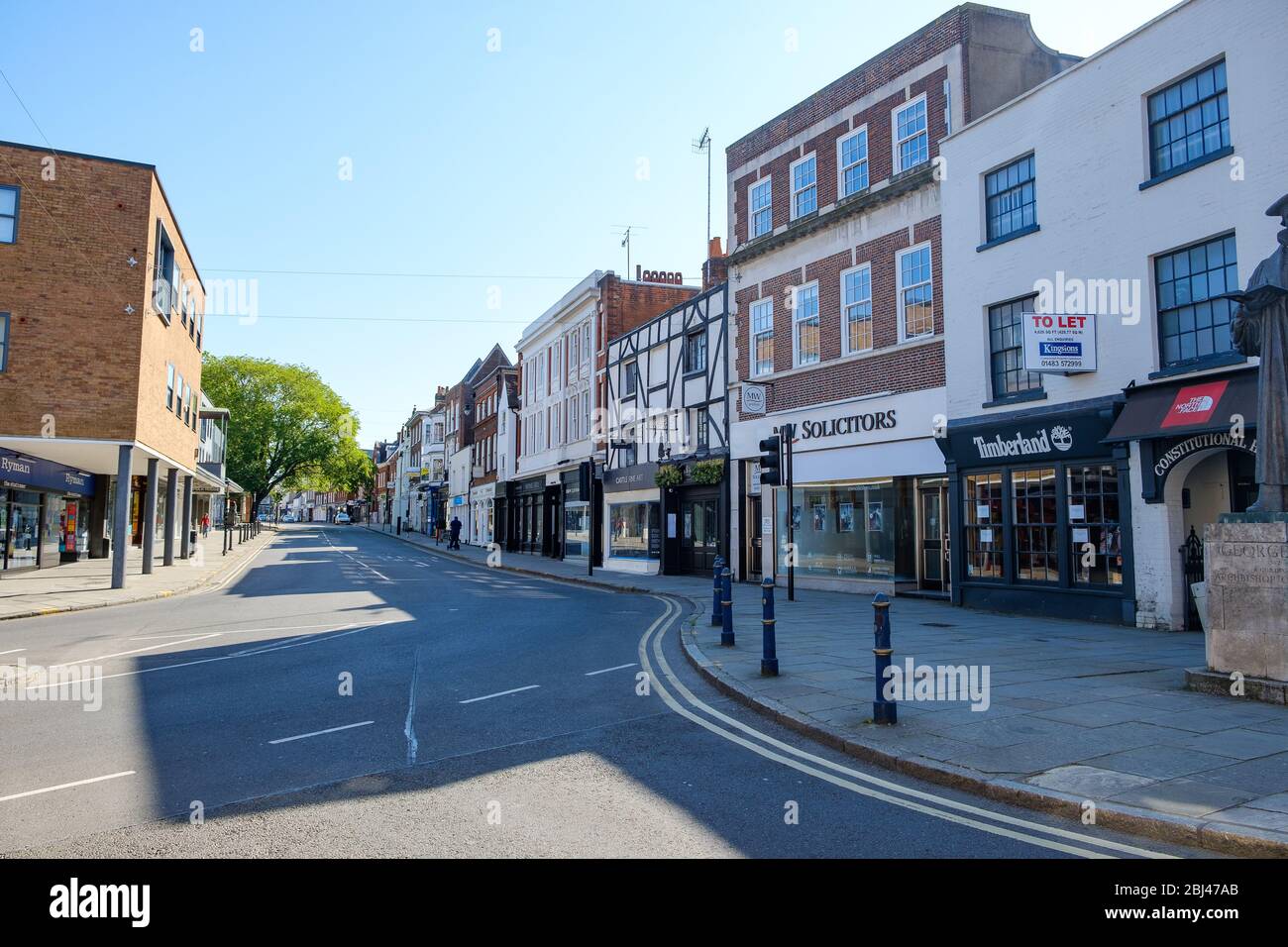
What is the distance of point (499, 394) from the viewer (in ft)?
170

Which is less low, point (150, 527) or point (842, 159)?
point (842, 159)

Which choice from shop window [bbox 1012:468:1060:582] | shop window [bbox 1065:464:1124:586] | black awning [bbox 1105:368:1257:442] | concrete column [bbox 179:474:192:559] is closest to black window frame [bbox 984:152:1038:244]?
black awning [bbox 1105:368:1257:442]

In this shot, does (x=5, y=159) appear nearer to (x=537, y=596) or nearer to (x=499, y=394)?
(x=537, y=596)

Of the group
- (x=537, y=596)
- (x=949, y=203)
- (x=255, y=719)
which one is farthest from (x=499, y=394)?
(x=255, y=719)

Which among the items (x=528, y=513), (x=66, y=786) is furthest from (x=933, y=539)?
(x=528, y=513)

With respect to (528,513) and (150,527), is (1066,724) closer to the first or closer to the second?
(150,527)

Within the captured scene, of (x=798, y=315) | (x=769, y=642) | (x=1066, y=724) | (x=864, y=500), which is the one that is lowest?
(x=1066, y=724)

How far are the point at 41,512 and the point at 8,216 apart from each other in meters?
10.1

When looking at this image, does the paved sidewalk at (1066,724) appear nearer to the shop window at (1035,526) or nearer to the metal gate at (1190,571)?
the metal gate at (1190,571)

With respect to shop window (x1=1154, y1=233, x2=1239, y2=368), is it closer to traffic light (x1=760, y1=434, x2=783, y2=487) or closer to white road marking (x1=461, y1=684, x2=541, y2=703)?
traffic light (x1=760, y1=434, x2=783, y2=487)

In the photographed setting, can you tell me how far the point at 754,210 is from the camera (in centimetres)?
2392

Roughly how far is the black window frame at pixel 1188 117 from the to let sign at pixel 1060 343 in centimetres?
249

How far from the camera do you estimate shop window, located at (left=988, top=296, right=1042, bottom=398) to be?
15492mm

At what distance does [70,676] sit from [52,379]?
1433cm
